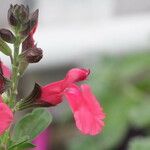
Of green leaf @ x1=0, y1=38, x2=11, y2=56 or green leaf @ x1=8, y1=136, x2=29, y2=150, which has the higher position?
green leaf @ x1=0, y1=38, x2=11, y2=56

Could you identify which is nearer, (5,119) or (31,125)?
(5,119)

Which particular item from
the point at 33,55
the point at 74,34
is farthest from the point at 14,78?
the point at 74,34

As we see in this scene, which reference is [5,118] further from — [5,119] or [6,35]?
[6,35]

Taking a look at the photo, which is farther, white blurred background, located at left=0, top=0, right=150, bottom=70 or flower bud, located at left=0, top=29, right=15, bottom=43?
white blurred background, located at left=0, top=0, right=150, bottom=70

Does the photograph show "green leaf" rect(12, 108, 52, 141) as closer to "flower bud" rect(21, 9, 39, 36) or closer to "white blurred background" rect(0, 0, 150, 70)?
"flower bud" rect(21, 9, 39, 36)

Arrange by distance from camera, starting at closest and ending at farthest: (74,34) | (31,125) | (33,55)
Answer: (33,55) < (31,125) < (74,34)

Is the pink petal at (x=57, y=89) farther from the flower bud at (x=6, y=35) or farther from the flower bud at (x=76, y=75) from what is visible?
the flower bud at (x=6, y=35)

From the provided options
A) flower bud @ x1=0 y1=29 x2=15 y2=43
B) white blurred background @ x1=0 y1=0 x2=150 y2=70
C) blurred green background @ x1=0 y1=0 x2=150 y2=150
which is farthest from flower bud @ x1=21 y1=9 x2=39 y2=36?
white blurred background @ x1=0 y1=0 x2=150 y2=70

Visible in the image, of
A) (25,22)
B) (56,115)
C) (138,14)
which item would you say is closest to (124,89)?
(56,115)

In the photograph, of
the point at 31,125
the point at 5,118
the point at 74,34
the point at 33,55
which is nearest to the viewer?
the point at 5,118
